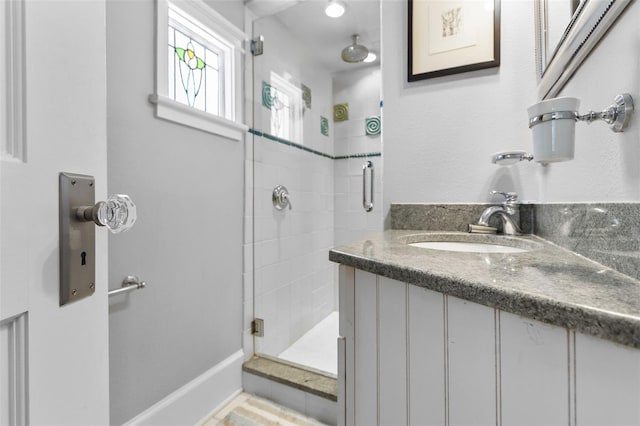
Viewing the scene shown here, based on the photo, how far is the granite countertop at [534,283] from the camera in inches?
11.5

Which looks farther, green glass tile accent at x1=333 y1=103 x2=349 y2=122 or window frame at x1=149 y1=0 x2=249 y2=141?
green glass tile accent at x1=333 y1=103 x2=349 y2=122

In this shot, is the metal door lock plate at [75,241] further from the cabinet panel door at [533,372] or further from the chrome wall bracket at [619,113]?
the chrome wall bracket at [619,113]

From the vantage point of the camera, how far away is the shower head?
205cm

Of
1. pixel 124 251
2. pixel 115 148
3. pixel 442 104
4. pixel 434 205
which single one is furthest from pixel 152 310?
pixel 442 104

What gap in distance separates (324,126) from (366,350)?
1952 mm

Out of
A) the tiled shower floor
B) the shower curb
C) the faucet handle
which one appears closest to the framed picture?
the faucet handle

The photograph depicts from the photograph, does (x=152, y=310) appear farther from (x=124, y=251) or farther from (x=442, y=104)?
(x=442, y=104)

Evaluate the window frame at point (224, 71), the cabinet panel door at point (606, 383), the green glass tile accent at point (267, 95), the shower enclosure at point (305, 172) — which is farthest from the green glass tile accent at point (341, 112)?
the cabinet panel door at point (606, 383)

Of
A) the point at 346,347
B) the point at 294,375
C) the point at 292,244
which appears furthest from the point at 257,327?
the point at 346,347

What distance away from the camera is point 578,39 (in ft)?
2.14

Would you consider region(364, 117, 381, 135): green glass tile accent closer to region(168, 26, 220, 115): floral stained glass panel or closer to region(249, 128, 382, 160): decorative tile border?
region(249, 128, 382, 160): decorative tile border

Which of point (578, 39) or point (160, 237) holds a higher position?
point (578, 39)

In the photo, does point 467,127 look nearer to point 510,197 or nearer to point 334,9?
point 510,197

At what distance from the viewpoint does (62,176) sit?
40 centimetres
